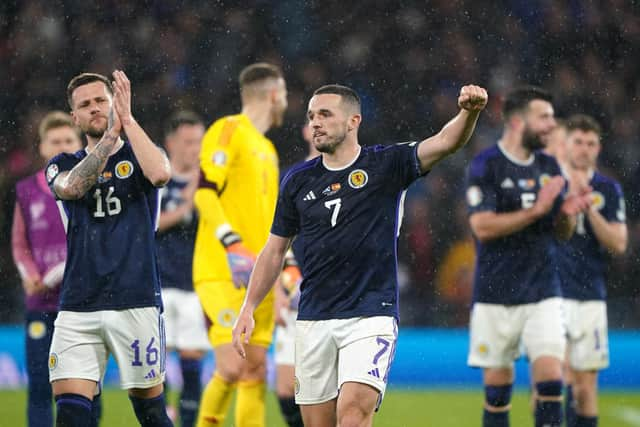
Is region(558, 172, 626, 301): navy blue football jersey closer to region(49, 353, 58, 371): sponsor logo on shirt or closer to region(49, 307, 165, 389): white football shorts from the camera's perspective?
region(49, 307, 165, 389): white football shorts

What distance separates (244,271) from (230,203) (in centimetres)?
57

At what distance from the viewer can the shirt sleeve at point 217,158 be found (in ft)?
22.7

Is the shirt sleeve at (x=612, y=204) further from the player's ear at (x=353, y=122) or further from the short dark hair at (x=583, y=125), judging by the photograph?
the player's ear at (x=353, y=122)

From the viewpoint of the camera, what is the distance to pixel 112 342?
558 cm

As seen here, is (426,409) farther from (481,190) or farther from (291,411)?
(481,190)

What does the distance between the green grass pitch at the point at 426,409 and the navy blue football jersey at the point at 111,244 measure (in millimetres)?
3269

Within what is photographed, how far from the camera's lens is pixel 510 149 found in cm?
762

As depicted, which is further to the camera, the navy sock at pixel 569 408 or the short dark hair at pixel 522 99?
the navy sock at pixel 569 408

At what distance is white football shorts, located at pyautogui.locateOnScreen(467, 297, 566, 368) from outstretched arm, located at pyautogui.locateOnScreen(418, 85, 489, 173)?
2.18 metres

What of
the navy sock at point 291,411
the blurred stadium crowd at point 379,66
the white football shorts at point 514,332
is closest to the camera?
the white football shorts at point 514,332

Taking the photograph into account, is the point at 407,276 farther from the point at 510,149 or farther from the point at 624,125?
the point at 510,149

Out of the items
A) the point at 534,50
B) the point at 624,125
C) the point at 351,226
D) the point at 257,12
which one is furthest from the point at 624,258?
the point at 351,226

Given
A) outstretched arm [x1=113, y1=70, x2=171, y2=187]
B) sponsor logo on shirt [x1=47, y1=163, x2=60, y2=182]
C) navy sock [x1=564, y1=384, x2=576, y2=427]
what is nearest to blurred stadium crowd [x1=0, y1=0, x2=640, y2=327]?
navy sock [x1=564, y1=384, x2=576, y2=427]

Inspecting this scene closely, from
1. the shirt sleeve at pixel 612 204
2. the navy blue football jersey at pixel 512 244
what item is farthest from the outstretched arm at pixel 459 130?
the shirt sleeve at pixel 612 204
